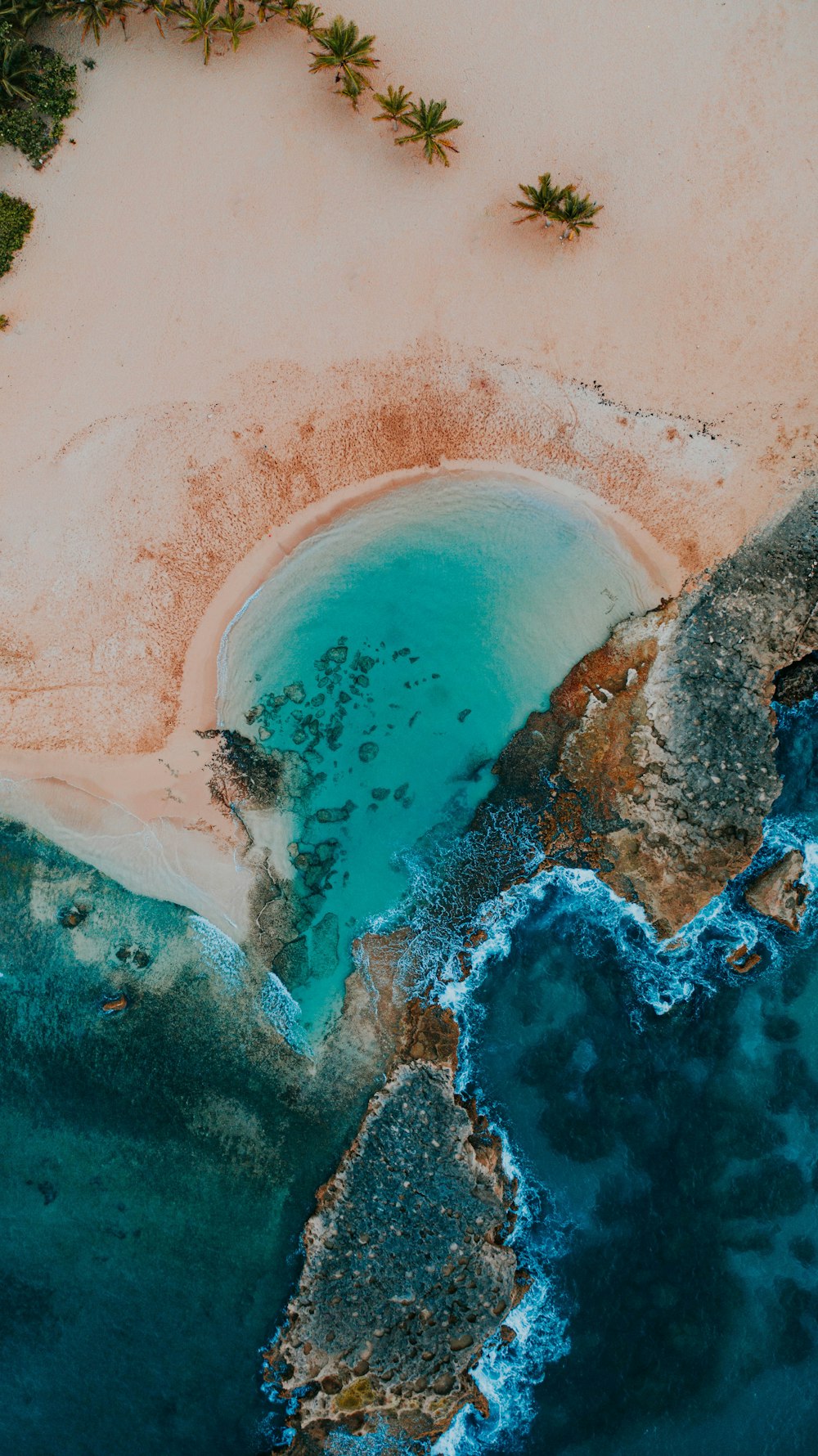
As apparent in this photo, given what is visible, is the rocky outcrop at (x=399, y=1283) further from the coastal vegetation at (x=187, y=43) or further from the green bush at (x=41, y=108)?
the green bush at (x=41, y=108)

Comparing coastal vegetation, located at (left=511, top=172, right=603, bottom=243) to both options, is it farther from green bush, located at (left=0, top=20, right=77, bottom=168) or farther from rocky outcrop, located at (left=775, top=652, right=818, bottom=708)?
rocky outcrop, located at (left=775, top=652, right=818, bottom=708)

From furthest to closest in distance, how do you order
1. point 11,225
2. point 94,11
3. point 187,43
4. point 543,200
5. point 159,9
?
point 187,43 < point 11,225 < point 543,200 < point 159,9 < point 94,11

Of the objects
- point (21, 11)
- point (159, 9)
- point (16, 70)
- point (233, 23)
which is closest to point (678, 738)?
point (233, 23)

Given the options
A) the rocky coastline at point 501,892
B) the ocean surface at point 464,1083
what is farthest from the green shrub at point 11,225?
the rocky coastline at point 501,892

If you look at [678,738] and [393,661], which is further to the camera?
[393,661]

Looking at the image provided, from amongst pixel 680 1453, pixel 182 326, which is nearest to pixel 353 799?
pixel 182 326

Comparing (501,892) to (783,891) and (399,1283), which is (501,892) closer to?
(783,891)
